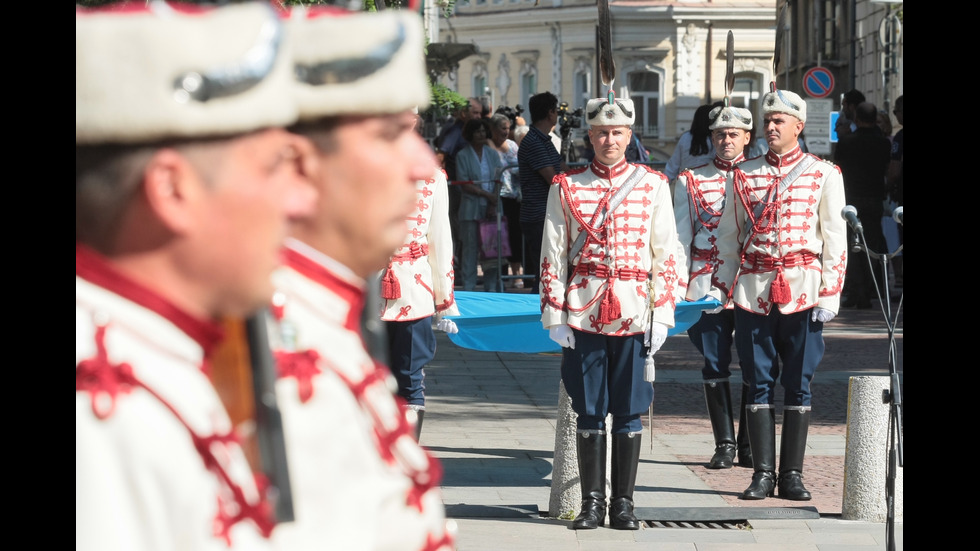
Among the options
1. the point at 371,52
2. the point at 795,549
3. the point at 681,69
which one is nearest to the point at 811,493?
the point at 795,549

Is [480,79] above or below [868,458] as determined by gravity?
above

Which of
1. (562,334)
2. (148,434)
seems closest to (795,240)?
(562,334)

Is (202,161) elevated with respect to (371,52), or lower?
lower

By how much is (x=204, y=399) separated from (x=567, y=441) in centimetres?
590

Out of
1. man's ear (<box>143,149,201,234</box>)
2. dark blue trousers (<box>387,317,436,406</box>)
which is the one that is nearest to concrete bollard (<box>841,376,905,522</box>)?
dark blue trousers (<box>387,317,436,406</box>)

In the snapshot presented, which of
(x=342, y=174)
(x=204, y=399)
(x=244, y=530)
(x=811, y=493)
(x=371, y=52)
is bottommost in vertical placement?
(x=811, y=493)

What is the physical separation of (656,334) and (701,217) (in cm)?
211

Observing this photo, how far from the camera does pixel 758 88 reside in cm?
5412

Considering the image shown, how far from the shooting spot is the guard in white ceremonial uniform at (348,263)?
1.97 m

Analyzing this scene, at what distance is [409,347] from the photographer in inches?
297

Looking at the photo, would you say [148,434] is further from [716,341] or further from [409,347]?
[716,341]

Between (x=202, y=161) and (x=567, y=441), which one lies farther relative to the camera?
(x=567, y=441)

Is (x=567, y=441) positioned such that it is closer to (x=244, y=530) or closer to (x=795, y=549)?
(x=795, y=549)

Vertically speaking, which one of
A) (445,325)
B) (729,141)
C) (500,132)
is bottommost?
(445,325)
